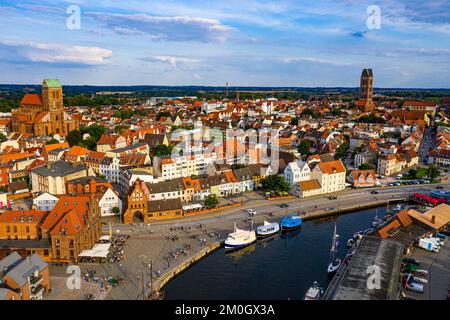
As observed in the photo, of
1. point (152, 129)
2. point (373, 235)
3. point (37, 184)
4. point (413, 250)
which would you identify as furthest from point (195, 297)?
point (152, 129)

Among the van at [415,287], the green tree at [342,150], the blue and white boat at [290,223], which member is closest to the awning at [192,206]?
the blue and white boat at [290,223]

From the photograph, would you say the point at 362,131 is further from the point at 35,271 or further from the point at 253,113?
the point at 35,271

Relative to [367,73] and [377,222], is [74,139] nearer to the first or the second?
[377,222]

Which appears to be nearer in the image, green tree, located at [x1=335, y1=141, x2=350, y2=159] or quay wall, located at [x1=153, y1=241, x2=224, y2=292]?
quay wall, located at [x1=153, y1=241, x2=224, y2=292]

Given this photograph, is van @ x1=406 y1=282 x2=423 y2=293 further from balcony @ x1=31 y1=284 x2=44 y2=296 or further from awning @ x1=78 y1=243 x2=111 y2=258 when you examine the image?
balcony @ x1=31 y1=284 x2=44 y2=296

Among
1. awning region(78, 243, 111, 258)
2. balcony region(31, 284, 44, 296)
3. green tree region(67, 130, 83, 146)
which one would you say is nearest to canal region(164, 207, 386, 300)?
awning region(78, 243, 111, 258)

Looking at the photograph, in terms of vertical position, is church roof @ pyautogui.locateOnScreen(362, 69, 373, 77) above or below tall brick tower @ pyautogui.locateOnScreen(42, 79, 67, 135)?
above
